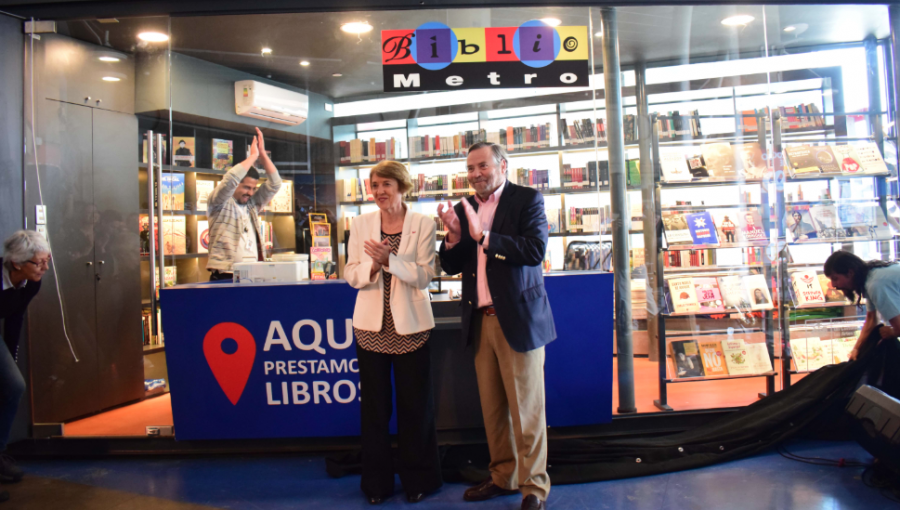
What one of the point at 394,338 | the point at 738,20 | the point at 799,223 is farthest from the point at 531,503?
the point at 738,20

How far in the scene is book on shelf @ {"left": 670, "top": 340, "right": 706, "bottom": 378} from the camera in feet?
13.1

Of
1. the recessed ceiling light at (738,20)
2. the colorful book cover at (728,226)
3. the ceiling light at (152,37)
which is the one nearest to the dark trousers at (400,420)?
the colorful book cover at (728,226)

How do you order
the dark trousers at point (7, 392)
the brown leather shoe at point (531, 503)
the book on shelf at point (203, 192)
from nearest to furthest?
the brown leather shoe at point (531, 503) → the dark trousers at point (7, 392) → the book on shelf at point (203, 192)

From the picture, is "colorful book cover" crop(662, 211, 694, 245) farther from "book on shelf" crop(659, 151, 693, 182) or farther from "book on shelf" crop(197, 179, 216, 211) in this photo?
"book on shelf" crop(197, 179, 216, 211)

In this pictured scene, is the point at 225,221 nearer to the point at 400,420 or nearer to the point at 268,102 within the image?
the point at 268,102

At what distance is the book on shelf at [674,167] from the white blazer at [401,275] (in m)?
2.45

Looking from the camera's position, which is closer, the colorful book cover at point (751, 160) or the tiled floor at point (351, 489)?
the tiled floor at point (351, 489)

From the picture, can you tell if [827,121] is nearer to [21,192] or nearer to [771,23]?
[771,23]

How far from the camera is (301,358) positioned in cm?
335

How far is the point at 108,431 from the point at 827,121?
6.02 meters

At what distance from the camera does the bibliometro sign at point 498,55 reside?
362 centimetres

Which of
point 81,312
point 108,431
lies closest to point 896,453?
point 108,431

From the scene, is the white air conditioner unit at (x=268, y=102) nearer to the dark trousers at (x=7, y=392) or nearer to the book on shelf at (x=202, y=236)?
the book on shelf at (x=202, y=236)

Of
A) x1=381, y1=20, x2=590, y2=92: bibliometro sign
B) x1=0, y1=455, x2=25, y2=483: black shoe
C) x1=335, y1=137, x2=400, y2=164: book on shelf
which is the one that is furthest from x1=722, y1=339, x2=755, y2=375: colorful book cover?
x1=0, y1=455, x2=25, y2=483: black shoe
